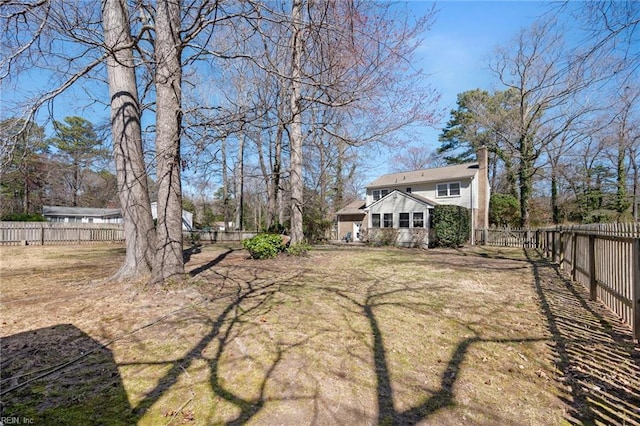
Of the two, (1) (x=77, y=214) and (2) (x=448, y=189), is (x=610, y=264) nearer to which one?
(2) (x=448, y=189)

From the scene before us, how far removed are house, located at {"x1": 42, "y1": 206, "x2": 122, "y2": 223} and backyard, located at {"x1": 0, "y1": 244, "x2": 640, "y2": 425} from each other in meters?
33.9

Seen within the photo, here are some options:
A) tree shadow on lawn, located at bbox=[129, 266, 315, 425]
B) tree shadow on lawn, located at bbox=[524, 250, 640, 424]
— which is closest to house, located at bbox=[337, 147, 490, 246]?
tree shadow on lawn, located at bbox=[524, 250, 640, 424]

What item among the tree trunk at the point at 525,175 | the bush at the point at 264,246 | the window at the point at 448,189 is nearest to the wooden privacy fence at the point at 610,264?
the bush at the point at 264,246

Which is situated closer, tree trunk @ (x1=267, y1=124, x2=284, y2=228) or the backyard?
the backyard

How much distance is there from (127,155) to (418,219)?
55.4 ft

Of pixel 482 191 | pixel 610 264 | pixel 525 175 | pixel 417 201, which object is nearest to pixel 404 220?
pixel 417 201

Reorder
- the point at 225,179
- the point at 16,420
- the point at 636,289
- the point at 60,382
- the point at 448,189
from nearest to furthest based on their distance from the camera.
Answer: the point at 16,420 → the point at 60,382 → the point at 636,289 → the point at 225,179 → the point at 448,189

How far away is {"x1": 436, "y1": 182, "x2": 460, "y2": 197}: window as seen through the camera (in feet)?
72.9

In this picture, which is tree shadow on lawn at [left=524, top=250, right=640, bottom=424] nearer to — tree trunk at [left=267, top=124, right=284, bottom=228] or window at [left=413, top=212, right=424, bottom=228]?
tree trunk at [left=267, top=124, right=284, bottom=228]

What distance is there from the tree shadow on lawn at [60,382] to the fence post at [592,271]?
7.04m

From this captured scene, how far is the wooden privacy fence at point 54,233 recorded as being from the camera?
1528 cm

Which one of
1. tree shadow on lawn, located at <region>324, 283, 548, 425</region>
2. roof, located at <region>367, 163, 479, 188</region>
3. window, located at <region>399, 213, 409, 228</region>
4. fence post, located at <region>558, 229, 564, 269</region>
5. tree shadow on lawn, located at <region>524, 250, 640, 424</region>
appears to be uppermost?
roof, located at <region>367, 163, 479, 188</region>

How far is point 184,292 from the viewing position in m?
5.11

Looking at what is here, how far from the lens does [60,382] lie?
2.50 m
